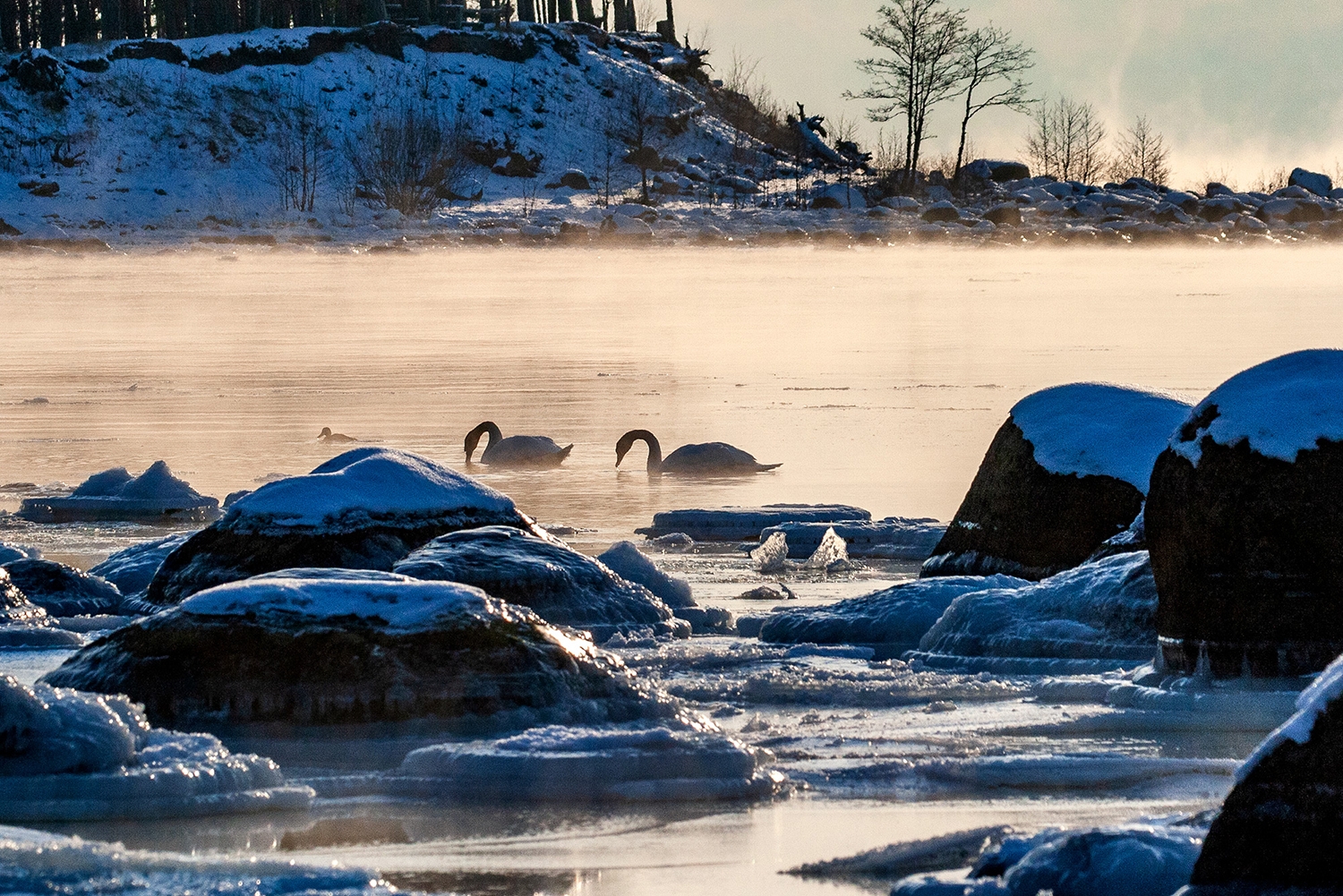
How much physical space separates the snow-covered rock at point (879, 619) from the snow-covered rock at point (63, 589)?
256 centimetres

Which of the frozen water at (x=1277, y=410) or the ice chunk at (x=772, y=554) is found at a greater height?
the frozen water at (x=1277, y=410)

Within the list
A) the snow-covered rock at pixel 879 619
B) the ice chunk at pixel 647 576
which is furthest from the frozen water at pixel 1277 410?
the ice chunk at pixel 647 576

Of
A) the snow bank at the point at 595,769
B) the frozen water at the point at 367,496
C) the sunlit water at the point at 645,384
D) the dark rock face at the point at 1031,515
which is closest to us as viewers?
the sunlit water at the point at 645,384

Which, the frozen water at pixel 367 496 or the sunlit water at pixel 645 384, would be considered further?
the frozen water at pixel 367 496

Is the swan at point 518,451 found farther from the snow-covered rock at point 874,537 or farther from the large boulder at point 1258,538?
the large boulder at point 1258,538

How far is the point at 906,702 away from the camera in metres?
5.79

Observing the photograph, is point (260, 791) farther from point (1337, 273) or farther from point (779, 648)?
point (1337, 273)

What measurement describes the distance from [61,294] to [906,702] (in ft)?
111

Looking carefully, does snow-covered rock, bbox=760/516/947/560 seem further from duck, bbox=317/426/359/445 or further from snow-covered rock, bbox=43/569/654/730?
duck, bbox=317/426/359/445

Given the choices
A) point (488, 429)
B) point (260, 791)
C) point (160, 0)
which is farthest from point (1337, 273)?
point (160, 0)

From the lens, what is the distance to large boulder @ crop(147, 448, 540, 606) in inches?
287

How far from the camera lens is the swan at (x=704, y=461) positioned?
13.1 metres

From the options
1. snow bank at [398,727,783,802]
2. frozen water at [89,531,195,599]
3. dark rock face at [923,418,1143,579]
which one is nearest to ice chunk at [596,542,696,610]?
dark rock face at [923,418,1143,579]

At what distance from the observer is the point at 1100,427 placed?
7969mm
